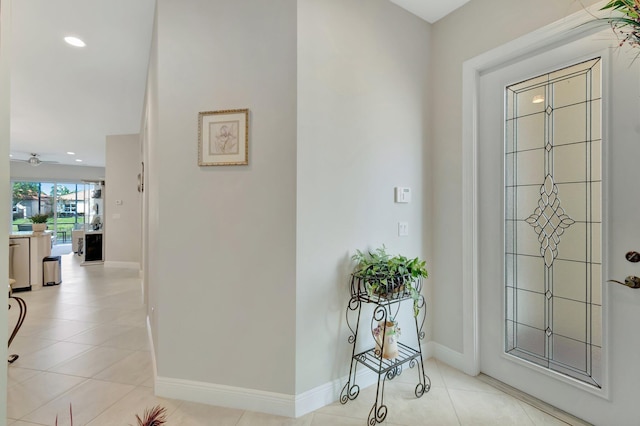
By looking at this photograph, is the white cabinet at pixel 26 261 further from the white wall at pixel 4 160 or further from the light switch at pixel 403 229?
the light switch at pixel 403 229

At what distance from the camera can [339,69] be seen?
2.04m

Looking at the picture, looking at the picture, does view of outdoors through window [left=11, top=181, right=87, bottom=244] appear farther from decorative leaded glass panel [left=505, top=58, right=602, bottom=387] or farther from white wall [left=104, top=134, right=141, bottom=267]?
decorative leaded glass panel [left=505, top=58, right=602, bottom=387]

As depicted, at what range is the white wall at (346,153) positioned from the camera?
6.23ft

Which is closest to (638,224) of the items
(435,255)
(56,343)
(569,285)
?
(569,285)

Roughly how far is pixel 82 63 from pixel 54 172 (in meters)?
9.06

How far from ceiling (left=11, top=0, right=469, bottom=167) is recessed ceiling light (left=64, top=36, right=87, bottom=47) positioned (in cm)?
5

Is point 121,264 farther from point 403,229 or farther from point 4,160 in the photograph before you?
point 4,160

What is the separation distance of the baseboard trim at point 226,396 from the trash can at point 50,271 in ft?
15.1

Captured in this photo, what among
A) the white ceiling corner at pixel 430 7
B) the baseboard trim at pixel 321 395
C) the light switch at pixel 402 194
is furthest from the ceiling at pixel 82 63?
the baseboard trim at pixel 321 395

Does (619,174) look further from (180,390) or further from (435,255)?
(180,390)

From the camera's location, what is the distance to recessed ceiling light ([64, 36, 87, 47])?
2883 millimetres

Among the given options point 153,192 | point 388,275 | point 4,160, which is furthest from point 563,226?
point 153,192

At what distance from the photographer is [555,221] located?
193cm

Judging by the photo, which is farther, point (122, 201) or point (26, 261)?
point (122, 201)
